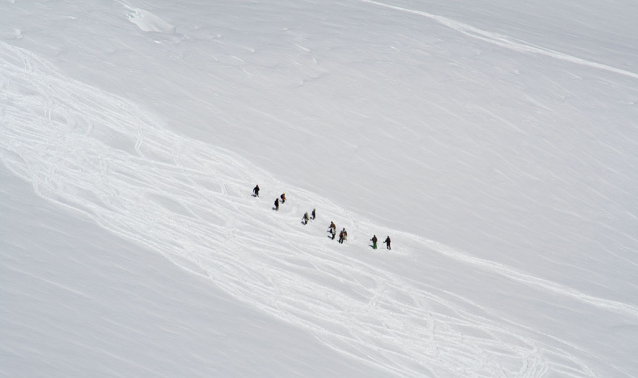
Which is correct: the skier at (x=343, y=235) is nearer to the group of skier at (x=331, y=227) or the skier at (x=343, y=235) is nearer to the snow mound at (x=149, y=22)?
the group of skier at (x=331, y=227)

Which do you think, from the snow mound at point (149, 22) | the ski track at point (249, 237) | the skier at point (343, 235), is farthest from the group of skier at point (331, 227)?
the snow mound at point (149, 22)

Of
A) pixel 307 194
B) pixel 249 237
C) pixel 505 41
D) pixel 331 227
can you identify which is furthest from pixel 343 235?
pixel 505 41

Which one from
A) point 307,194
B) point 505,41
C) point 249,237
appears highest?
point 505,41

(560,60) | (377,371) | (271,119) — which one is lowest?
(377,371)

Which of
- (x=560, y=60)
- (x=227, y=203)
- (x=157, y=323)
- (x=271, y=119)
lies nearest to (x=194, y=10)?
(x=271, y=119)

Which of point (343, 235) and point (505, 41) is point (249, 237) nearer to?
point (343, 235)

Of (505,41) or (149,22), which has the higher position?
(505,41)

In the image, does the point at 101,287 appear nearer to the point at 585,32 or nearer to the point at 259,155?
the point at 259,155
